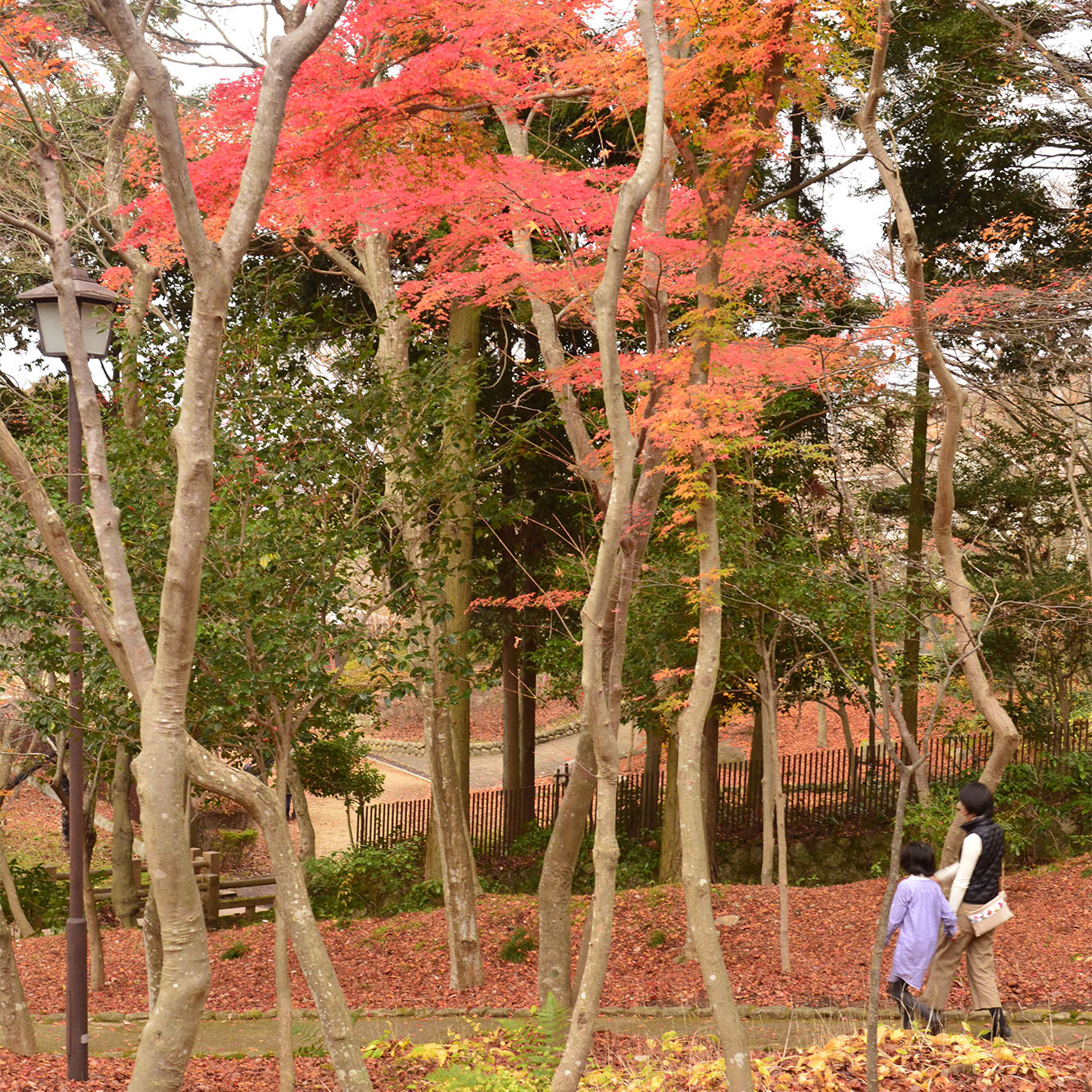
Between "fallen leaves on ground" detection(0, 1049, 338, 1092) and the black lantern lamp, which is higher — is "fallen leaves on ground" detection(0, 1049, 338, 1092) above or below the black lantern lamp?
below

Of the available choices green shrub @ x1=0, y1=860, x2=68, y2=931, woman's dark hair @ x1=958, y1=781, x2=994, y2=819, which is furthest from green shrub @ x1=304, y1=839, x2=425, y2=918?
woman's dark hair @ x1=958, y1=781, x2=994, y2=819

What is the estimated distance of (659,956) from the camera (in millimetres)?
10742

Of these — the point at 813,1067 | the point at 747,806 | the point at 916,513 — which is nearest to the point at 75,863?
the point at 813,1067

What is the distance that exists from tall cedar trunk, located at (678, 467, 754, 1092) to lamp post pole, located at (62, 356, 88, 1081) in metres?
3.96

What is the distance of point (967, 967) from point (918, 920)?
0.61 m

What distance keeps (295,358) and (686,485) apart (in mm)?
3380

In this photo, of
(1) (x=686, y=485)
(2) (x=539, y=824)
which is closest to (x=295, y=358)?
(1) (x=686, y=485)

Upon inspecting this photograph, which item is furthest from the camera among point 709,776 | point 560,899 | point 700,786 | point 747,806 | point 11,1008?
point 747,806

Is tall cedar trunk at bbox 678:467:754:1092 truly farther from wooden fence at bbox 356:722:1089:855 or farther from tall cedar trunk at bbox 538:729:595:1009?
wooden fence at bbox 356:722:1089:855

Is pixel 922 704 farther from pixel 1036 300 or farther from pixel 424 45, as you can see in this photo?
pixel 424 45

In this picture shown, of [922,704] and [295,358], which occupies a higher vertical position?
[295,358]

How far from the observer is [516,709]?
1942 cm

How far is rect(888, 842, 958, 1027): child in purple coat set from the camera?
5645mm

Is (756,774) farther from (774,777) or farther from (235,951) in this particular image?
(235,951)
